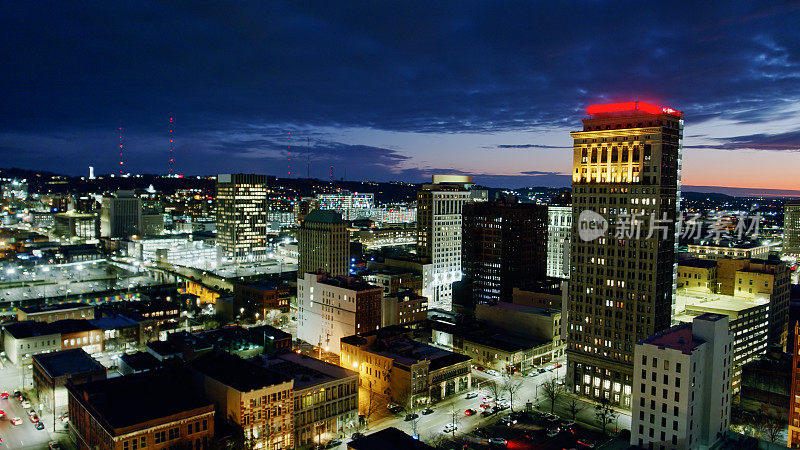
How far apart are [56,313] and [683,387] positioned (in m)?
103

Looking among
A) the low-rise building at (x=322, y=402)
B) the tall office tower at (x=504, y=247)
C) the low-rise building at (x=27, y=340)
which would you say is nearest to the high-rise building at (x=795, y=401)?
the low-rise building at (x=322, y=402)

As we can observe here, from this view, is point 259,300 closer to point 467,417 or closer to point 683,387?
point 467,417

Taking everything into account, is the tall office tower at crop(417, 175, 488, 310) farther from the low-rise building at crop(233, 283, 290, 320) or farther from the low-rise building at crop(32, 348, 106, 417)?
the low-rise building at crop(32, 348, 106, 417)

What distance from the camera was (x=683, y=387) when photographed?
159ft

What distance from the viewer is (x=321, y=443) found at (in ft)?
205

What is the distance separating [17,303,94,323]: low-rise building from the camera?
99000mm

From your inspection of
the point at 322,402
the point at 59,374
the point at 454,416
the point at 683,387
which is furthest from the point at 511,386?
the point at 59,374

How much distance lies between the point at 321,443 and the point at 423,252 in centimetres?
7492

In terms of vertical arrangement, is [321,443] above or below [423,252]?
below

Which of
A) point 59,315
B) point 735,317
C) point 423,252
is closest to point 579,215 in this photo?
point 735,317

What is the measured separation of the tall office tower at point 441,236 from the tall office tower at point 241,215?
258 feet

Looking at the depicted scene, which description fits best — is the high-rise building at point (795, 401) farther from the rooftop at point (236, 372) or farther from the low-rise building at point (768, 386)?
the rooftop at point (236, 372)

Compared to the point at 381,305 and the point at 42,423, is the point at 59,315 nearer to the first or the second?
the point at 42,423

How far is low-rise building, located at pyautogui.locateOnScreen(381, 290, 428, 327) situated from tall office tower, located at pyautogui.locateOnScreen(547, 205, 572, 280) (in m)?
59.6
